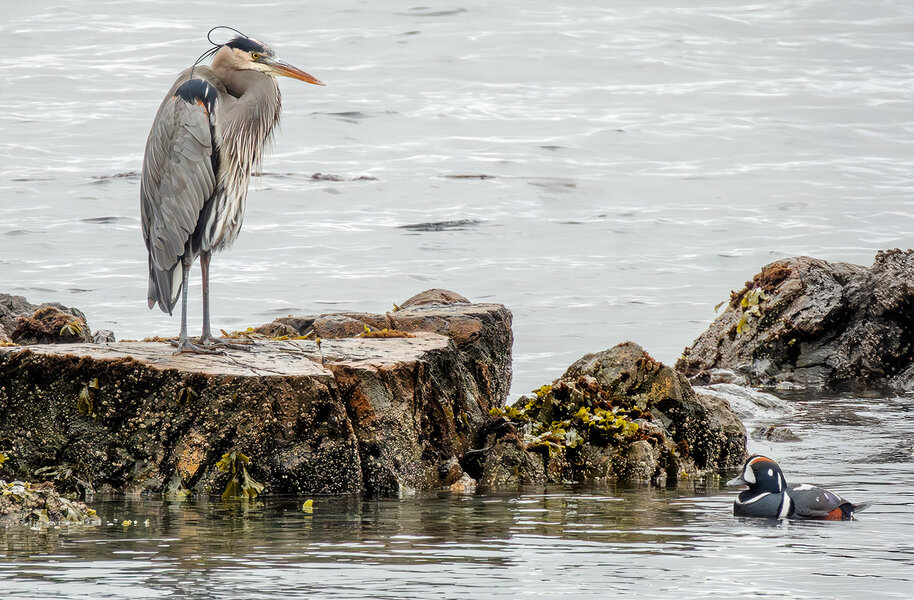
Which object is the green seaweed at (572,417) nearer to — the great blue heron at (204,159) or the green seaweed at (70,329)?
the great blue heron at (204,159)

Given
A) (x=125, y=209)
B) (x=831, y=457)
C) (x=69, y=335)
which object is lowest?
(x=831, y=457)

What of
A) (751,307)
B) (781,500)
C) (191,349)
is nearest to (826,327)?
(751,307)

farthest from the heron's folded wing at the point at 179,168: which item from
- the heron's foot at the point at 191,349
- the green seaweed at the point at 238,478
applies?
the green seaweed at the point at 238,478

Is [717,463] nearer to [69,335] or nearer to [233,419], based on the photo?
[233,419]

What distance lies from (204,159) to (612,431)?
3294mm

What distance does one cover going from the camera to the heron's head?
8.96 m

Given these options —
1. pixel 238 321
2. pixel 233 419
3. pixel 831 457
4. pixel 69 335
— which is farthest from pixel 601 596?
pixel 238 321

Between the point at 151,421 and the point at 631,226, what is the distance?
18.8m

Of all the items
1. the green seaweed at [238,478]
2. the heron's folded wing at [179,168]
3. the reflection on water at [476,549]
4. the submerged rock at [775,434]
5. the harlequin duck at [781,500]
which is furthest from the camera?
the submerged rock at [775,434]

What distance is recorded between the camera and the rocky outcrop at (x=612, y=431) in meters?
8.60

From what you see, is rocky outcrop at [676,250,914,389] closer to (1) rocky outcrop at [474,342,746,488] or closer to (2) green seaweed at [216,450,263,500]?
(1) rocky outcrop at [474,342,746,488]

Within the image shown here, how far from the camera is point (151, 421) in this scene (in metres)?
7.69

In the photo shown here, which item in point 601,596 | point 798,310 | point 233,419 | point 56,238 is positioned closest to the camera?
point 601,596

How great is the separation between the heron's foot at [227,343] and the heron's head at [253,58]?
185cm
